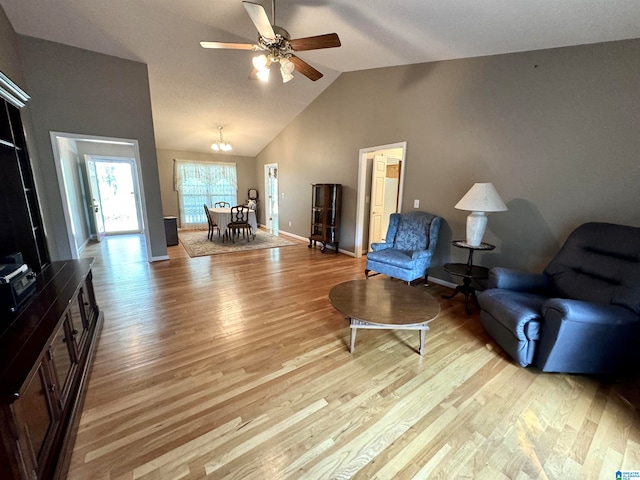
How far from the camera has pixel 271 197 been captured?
804 centimetres

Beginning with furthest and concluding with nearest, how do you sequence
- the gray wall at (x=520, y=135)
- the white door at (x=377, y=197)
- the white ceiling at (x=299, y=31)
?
1. the white door at (x=377, y=197)
2. the gray wall at (x=520, y=135)
3. the white ceiling at (x=299, y=31)

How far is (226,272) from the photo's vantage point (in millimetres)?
3971

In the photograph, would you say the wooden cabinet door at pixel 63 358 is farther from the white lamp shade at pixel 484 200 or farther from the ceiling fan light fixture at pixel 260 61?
the white lamp shade at pixel 484 200

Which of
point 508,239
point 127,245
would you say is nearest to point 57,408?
point 508,239

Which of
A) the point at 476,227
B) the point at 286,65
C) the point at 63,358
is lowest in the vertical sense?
the point at 63,358

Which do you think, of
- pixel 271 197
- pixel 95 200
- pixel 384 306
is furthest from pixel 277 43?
pixel 95 200

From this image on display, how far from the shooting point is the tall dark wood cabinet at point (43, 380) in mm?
892

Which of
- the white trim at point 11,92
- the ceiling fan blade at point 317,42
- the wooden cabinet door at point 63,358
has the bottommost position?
the wooden cabinet door at point 63,358

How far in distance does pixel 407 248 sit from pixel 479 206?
1.23 metres

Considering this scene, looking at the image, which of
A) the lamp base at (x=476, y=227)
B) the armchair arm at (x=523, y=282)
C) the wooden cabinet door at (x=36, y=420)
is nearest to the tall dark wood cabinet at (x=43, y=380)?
the wooden cabinet door at (x=36, y=420)

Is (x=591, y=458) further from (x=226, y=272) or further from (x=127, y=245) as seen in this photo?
(x=127, y=245)

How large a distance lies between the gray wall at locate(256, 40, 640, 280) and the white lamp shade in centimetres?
41

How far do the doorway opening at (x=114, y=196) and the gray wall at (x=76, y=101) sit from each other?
2.72 meters

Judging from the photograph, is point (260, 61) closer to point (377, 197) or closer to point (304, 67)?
point (304, 67)
